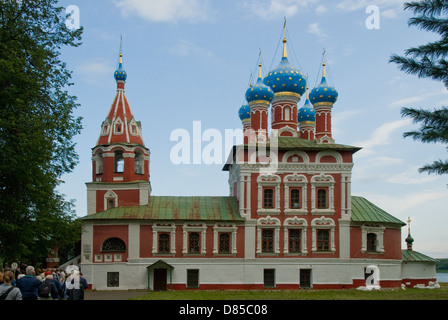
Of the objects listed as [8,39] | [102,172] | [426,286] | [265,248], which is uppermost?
[8,39]

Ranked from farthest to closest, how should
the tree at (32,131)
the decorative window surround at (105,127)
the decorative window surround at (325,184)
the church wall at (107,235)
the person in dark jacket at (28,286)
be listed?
the decorative window surround at (105,127)
the decorative window surround at (325,184)
the church wall at (107,235)
the tree at (32,131)
the person in dark jacket at (28,286)

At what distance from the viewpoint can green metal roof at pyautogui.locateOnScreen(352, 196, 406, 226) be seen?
3331 cm

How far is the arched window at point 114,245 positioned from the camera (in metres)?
31.6

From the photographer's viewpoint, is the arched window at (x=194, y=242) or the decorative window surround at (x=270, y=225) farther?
the decorative window surround at (x=270, y=225)

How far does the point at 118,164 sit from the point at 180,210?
464 centimetres

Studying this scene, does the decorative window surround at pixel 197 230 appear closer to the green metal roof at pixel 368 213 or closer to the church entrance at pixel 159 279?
the church entrance at pixel 159 279

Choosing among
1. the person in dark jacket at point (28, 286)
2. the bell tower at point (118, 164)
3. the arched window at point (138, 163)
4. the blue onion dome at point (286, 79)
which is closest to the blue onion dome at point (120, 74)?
the bell tower at point (118, 164)

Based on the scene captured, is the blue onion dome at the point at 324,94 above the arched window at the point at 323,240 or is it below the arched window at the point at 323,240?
above

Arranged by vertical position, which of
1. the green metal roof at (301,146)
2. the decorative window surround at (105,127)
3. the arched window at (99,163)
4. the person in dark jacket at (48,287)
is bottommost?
the person in dark jacket at (48,287)
